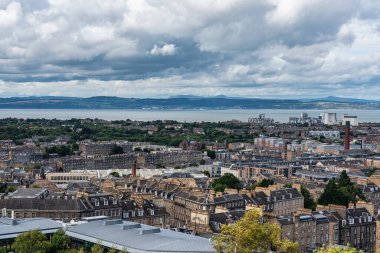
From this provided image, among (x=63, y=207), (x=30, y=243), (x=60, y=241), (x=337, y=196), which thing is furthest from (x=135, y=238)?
(x=337, y=196)

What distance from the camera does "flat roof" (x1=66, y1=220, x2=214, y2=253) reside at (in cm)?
3266

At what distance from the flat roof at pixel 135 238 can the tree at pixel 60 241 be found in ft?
3.24

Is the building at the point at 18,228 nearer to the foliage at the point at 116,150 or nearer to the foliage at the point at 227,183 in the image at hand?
the foliage at the point at 227,183

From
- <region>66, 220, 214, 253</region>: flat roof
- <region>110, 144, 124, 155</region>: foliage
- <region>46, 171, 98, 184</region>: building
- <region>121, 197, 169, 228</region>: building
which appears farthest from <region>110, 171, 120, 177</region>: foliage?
<region>66, 220, 214, 253</region>: flat roof

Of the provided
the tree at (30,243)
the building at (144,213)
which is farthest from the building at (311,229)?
the tree at (30,243)

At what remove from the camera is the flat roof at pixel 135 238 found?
1286 inches

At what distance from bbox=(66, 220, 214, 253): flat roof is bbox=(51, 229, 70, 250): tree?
0.99m

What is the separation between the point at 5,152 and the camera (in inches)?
4751

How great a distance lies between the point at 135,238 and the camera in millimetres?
34969

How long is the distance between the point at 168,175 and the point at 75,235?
43.8 meters

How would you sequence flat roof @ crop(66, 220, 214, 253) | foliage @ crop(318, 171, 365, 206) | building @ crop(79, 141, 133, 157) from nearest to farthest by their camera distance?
flat roof @ crop(66, 220, 214, 253), foliage @ crop(318, 171, 365, 206), building @ crop(79, 141, 133, 157)

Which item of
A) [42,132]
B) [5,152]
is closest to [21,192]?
[5,152]

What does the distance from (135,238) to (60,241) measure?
422cm

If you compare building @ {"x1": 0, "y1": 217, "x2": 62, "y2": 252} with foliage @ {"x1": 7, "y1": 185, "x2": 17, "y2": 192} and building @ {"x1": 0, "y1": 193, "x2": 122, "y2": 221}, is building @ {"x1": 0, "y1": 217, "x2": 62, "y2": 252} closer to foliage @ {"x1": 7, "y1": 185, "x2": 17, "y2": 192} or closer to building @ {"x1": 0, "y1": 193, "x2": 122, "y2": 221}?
building @ {"x1": 0, "y1": 193, "x2": 122, "y2": 221}
